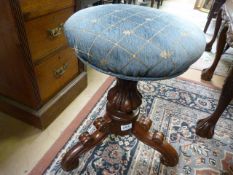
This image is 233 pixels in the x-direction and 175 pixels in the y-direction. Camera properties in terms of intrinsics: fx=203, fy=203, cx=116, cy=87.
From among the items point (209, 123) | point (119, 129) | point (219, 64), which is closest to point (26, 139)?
point (119, 129)

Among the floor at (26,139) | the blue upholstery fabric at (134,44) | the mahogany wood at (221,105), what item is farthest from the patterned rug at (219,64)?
the blue upholstery fabric at (134,44)

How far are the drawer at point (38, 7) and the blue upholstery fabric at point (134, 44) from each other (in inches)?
9.6

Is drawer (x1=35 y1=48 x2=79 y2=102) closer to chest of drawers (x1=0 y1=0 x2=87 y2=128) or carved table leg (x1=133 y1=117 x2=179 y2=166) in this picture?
chest of drawers (x1=0 y1=0 x2=87 y2=128)

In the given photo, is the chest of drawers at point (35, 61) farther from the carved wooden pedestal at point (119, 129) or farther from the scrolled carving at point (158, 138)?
the scrolled carving at point (158, 138)

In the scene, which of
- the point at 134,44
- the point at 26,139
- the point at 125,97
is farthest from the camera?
the point at 26,139

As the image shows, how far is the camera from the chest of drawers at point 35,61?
0.71m

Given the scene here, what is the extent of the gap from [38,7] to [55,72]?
313 mm

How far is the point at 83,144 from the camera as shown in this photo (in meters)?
0.75

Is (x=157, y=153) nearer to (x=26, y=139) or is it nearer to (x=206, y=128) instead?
(x=206, y=128)

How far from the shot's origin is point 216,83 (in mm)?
1387

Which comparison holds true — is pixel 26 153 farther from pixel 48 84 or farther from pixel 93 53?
pixel 93 53

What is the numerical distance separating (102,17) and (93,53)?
5.4 inches

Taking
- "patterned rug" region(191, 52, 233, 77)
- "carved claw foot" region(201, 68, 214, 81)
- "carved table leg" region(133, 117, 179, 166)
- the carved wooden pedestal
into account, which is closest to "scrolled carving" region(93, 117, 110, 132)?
the carved wooden pedestal

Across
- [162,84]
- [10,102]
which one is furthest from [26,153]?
[162,84]
